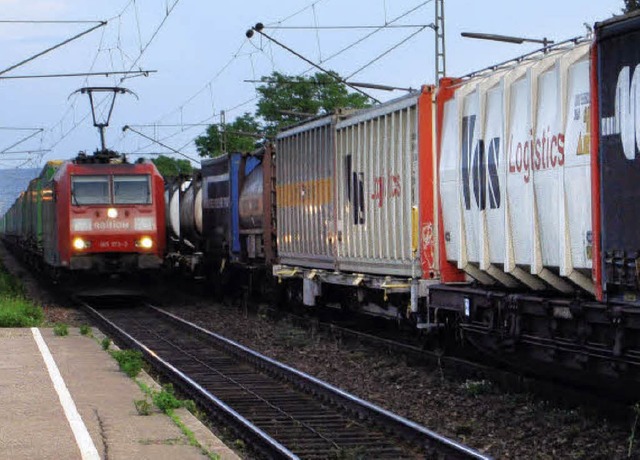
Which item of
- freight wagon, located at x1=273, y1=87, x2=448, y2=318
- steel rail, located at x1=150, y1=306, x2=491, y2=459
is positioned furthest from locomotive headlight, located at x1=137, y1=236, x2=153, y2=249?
steel rail, located at x1=150, y1=306, x2=491, y2=459

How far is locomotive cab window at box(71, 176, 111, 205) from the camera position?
25.4 m

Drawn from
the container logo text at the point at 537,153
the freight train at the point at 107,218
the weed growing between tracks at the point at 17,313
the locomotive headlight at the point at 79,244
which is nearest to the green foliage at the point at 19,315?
the weed growing between tracks at the point at 17,313

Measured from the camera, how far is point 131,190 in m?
25.9

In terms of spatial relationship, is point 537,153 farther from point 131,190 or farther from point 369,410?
point 131,190

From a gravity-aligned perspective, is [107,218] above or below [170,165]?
below

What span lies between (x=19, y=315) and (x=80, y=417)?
1094 centimetres

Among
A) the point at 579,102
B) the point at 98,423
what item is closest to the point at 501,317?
the point at 579,102

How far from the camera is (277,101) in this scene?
70750 millimetres

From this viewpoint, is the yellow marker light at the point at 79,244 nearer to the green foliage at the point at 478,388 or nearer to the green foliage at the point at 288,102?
the green foliage at the point at 478,388

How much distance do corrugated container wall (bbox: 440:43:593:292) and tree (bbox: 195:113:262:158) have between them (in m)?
57.4

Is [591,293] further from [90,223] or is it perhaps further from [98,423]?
[90,223]

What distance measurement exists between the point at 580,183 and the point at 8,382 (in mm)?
6698

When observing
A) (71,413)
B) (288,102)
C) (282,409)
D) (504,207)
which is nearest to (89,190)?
(282,409)

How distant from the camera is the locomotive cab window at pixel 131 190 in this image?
25750 mm
